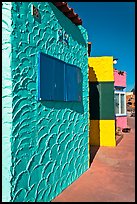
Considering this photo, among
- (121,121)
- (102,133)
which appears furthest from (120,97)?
(102,133)

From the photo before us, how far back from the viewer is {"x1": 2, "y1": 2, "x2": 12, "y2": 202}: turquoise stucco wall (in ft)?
10.6

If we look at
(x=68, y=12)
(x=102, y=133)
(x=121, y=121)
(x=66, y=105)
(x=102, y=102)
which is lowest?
(x=102, y=133)

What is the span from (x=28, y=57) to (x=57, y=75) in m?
1.05

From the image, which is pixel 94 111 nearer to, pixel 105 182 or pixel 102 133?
pixel 102 133

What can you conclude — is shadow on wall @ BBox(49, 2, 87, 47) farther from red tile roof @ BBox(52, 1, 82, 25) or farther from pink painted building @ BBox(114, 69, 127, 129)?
pink painted building @ BBox(114, 69, 127, 129)

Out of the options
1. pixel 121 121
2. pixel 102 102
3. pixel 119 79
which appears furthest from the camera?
pixel 119 79

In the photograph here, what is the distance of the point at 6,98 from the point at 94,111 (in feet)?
24.9

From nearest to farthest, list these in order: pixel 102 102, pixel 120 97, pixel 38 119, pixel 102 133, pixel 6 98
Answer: pixel 6 98 < pixel 38 119 < pixel 102 133 < pixel 102 102 < pixel 120 97

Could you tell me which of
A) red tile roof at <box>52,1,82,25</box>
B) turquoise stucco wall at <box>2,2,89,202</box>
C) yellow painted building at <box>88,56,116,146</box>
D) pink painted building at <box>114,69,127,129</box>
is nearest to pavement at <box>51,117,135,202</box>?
turquoise stucco wall at <box>2,2,89,202</box>

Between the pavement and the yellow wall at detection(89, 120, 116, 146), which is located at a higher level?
the yellow wall at detection(89, 120, 116, 146)

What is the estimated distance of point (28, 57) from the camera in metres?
3.70

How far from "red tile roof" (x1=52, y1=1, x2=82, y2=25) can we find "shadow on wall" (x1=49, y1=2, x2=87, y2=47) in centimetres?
10

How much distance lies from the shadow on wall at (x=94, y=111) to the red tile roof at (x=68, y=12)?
192 inches

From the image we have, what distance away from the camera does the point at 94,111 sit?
34.4 feet
